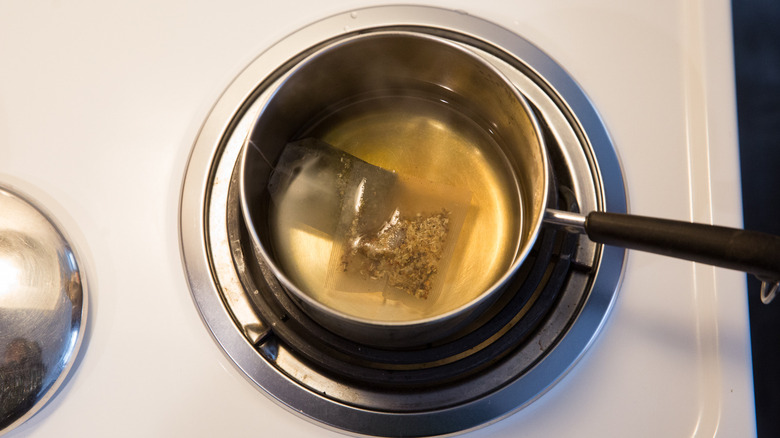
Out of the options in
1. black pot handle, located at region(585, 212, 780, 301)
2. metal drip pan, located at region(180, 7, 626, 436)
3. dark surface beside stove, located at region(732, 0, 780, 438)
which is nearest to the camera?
black pot handle, located at region(585, 212, 780, 301)

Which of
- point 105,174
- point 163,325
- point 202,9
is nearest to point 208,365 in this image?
point 163,325

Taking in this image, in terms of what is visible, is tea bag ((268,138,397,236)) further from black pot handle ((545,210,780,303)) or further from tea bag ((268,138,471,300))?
black pot handle ((545,210,780,303))

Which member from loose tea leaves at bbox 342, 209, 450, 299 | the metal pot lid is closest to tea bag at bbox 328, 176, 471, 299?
loose tea leaves at bbox 342, 209, 450, 299

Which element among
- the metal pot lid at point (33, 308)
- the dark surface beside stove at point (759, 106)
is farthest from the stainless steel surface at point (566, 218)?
the dark surface beside stove at point (759, 106)

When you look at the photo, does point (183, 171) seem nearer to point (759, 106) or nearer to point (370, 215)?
point (370, 215)

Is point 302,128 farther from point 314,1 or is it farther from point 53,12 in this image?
point 53,12

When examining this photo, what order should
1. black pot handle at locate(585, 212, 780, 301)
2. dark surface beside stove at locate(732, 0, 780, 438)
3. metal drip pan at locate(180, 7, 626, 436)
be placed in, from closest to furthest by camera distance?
black pot handle at locate(585, 212, 780, 301) → metal drip pan at locate(180, 7, 626, 436) → dark surface beside stove at locate(732, 0, 780, 438)

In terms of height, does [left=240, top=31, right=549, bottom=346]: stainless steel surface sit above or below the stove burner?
above

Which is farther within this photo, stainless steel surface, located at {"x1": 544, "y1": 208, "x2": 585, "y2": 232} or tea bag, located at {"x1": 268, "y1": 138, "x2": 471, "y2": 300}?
tea bag, located at {"x1": 268, "y1": 138, "x2": 471, "y2": 300}

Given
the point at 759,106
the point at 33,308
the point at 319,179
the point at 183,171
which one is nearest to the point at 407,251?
the point at 319,179
